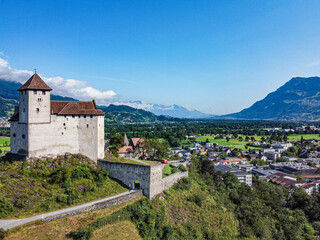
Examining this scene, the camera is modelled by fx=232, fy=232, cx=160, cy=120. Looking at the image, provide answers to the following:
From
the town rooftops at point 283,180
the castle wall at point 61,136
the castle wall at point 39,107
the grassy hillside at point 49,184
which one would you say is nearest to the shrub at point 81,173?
the grassy hillside at point 49,184

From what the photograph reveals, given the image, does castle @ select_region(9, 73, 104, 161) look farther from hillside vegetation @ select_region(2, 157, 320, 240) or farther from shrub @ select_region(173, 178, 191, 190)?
shrub @ select_region(173, 178, 191, 190)

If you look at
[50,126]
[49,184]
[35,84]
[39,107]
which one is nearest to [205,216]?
[49,184]

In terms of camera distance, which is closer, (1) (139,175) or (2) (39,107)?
(2) (39,107)

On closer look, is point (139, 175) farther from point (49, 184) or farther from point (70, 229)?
point (70, 229)

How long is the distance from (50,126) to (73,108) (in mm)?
4467

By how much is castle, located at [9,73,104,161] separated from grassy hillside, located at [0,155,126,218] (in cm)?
174

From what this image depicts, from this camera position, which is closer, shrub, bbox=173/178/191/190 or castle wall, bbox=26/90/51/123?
castle wall, bbox=26/90/51/123

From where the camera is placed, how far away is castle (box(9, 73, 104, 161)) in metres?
32.7

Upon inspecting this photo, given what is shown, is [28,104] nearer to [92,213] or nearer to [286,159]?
[92,213]

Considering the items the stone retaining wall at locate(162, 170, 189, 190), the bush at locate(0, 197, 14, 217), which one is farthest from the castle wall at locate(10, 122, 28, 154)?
the stone retaining wall at locate(162, 170, 189, 190)

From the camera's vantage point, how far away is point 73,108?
36781mm

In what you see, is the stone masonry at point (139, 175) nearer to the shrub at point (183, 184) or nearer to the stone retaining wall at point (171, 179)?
the stone retaining wall at point (171, 179)

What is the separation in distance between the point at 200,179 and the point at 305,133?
167m

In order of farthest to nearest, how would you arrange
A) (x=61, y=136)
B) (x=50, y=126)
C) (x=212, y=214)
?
1. (x=212, y=214)
2. (x=61, y=136)
3. (x=50, y=126)
